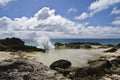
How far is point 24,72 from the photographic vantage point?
6637 millimetres

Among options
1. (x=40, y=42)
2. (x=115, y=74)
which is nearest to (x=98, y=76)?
(x=115, y=74)

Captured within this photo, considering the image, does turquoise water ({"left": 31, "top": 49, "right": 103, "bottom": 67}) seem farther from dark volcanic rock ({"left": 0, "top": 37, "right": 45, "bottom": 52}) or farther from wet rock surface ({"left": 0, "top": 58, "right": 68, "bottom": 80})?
wet rock surface ({"left": 0, "top": 58, "right": 68, "bottom": 80})

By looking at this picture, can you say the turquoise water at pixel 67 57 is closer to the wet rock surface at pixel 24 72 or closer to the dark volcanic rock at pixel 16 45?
the dark volcanic rock at pixel 16 45

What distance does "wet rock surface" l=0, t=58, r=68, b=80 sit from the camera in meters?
6.53

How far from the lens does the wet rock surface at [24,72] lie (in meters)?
6.53

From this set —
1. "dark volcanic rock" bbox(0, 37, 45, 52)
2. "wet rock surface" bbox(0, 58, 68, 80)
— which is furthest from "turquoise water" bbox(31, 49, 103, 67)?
"wet rock surface" bbox(0, 58, 68, 80)

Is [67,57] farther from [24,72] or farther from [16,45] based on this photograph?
[24,72]

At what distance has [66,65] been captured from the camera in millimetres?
25422

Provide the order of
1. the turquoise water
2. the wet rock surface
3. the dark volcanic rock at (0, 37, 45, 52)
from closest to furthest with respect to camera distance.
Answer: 1. the wet rock surface
2. the turquoise water
3. the dark volcanic rock at (0, 37, 45, 52)

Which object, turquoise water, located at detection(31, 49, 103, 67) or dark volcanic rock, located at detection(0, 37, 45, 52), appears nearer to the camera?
turquoise water, located at detection(31, 49, 103, 67)

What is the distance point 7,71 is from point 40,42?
77042 millimetres

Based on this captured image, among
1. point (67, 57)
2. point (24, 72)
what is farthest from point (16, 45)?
point (24, 72)

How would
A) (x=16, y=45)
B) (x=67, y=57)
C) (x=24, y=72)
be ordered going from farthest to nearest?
(x=16, y=45) → (x=67, y=57) → (x=24, y=72)

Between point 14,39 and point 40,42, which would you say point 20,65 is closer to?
point 14,39
